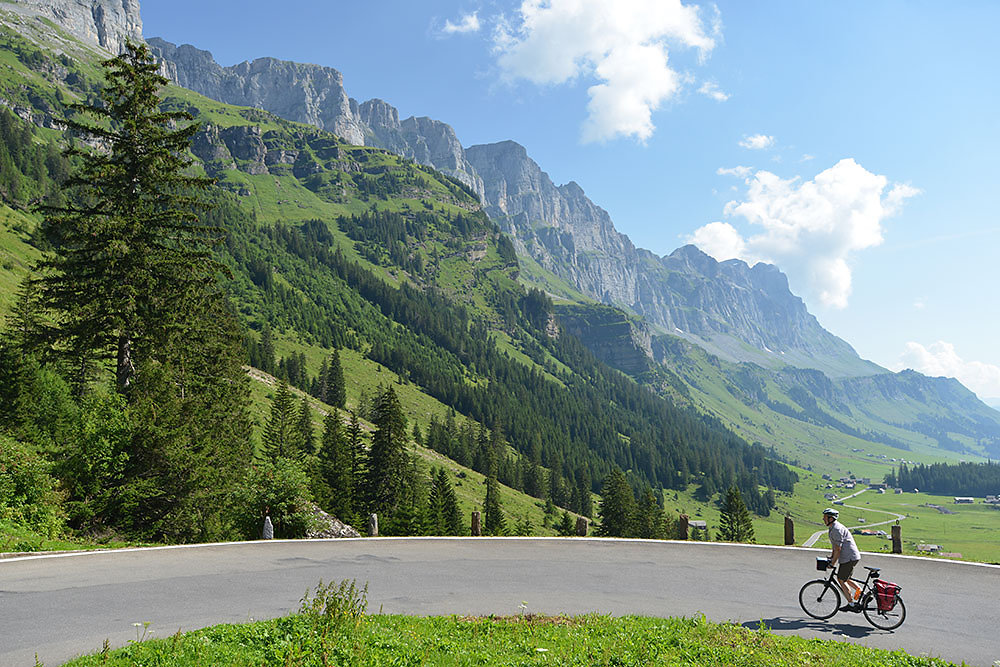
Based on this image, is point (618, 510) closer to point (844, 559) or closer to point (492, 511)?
point (492, 511)

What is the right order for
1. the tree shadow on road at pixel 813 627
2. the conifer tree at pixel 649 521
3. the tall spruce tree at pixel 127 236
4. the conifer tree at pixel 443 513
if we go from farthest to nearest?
1. the conifer tree at pixel 649 521
2. the conifer tree at pixel 443 513
3. the tall spruce tree at pixel 127 236
4. the tree shadow on road at pixel 813 627

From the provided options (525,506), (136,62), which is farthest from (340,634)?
(525,506)

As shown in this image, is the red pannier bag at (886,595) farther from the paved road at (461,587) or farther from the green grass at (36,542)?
the green grass at (36,542)

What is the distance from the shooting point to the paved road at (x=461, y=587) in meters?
11.7

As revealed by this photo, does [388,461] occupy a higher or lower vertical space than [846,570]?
higher

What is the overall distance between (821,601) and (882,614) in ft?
4.28

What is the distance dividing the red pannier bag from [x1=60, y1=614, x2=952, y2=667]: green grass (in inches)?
76.5

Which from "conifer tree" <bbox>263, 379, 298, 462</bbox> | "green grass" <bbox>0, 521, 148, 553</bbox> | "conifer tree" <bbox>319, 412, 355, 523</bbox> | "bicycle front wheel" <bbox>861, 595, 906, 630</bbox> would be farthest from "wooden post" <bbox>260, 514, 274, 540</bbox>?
"conifer tree" <bbox>263, 379, 298, 462</bbox>

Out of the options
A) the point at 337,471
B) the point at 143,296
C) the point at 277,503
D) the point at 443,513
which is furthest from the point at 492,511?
the point at 143,296

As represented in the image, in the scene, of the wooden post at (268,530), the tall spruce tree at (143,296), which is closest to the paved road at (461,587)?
the wooden post at (268,530)

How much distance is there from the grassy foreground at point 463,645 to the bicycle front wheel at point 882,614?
6.85ft

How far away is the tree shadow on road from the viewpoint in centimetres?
1281

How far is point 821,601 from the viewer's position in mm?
13852

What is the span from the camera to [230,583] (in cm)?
1477
